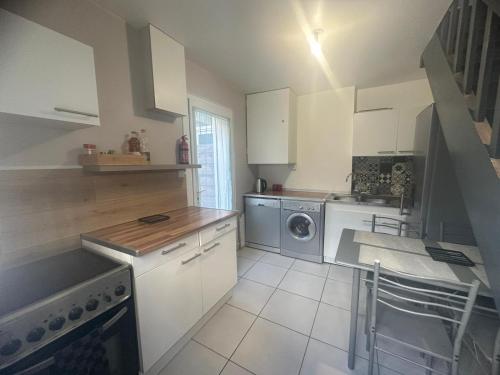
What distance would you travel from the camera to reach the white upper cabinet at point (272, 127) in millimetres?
2885

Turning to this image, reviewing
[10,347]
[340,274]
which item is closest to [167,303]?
[10,347]

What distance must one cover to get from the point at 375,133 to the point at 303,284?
2095 mm

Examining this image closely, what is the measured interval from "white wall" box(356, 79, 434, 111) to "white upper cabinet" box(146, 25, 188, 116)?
8.27 feet

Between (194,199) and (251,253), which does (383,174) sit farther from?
(194,199)

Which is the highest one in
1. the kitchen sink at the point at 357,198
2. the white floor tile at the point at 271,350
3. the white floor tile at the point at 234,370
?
the kitchen sink at the point at 357,198

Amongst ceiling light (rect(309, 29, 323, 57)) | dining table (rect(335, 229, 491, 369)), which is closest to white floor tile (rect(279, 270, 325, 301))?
dining table (rect(335, 229, 491, 369))

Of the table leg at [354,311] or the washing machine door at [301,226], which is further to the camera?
the washing machine door at [301,226]

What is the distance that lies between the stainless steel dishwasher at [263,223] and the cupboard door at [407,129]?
1676 millimetres

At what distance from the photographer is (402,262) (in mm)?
1163

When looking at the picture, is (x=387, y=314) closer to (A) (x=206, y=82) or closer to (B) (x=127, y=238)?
(B) (x=127, y=238)

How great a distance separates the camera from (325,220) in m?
2.62

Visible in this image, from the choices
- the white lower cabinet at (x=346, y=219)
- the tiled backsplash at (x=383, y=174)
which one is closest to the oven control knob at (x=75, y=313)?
the white lower cabinet at (x=346, y=219)

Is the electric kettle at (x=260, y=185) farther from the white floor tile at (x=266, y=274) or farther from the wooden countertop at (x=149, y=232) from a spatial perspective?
the wooden countertop at (x=149, y=232)

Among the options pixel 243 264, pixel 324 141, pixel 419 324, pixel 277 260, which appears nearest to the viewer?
pixel 419 324
